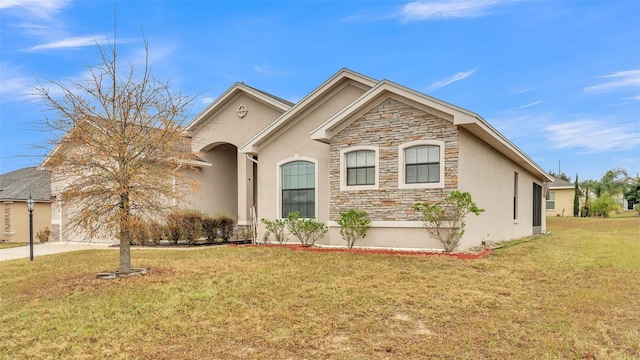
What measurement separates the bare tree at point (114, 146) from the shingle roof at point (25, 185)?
1747 cm

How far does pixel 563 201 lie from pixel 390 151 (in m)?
35.7

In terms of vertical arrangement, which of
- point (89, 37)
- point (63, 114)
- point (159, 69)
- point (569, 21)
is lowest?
point (63, 114)

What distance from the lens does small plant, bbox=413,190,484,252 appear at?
10.9m

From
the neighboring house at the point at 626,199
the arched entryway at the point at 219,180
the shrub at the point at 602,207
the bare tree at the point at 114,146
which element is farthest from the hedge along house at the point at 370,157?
the neighboring house at the point at 626,199

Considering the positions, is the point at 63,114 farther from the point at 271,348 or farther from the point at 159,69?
the point at 271,348

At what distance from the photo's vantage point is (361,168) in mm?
12719

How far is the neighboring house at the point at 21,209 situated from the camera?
2289cm

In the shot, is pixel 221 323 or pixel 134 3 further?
pixel 134 3

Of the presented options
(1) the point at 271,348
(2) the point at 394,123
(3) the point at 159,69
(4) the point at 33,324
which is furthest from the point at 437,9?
(4) the point at 33,324

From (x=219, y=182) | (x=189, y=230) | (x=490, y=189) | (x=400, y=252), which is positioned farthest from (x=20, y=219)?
(x=490, y=189)

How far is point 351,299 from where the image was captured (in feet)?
21.9

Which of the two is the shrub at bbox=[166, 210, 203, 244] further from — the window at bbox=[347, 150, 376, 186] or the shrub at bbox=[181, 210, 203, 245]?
the window at bbox=[347, 150, 376, 186]

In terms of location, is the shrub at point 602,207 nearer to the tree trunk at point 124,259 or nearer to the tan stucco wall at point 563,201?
the tan stucco wall at point 563,201

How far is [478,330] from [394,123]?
25.8 ft
